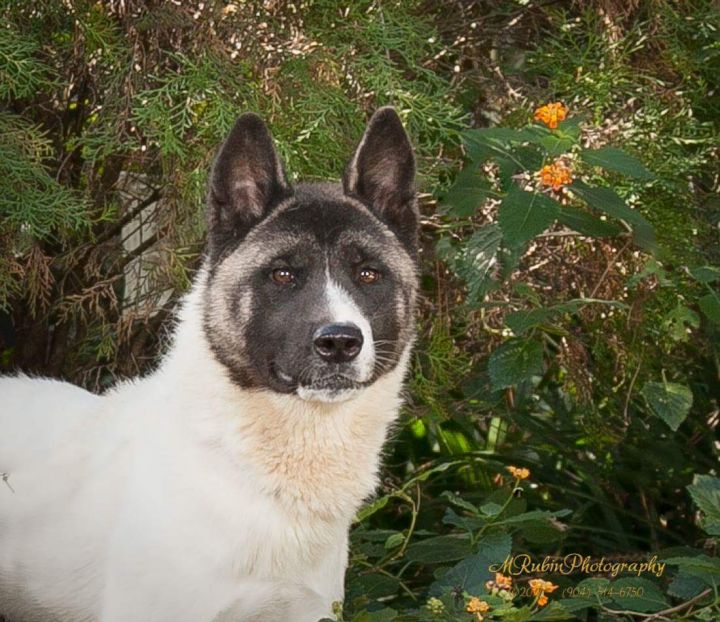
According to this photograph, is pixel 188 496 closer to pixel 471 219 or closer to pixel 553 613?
pixel 553 613

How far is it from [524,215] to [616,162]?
0.35m

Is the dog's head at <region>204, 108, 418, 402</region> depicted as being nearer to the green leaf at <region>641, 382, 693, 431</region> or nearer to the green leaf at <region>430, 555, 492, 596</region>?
the green leaf at <region>430, 555, 492, 596</region>

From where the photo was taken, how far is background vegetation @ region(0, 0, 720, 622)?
431 cm

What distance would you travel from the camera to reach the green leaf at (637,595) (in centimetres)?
383

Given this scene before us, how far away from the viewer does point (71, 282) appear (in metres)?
4.89

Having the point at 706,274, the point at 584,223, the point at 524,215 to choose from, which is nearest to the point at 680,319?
the point at 706,274

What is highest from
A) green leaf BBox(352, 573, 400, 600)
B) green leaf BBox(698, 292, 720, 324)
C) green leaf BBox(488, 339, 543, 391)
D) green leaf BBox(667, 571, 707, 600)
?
green leaf BBox(698, 292, 720, 324)

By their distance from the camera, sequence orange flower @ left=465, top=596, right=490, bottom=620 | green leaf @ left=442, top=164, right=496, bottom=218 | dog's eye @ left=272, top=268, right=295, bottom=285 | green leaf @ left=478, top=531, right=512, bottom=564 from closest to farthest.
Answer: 1. orange flower @ left=465, top=596, right=490, bottom=620
2. dog's eye @ left=272, top=268, right=295, bottom=285
3. green leaf @ left=478, top=531, right=512, bottom=564
4. green leaf @ left=442, top=164, right=496, bottom=218

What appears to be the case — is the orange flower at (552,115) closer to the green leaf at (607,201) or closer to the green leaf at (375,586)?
the green leaf at (607,201)

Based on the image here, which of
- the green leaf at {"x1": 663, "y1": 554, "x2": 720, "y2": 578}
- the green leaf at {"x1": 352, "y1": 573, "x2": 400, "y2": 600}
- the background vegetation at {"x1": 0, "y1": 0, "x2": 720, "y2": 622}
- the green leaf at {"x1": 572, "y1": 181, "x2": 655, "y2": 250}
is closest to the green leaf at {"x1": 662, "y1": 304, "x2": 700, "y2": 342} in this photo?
the background vegetation at {"x1": 0, "y1": 0, "x2": 720, "y2": 622}

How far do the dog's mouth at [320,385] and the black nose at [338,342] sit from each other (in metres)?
0.06

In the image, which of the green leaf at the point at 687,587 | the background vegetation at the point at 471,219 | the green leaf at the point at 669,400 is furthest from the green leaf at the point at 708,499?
the green leaf at the point at 669,400

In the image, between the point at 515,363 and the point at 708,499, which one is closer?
the point at 708,499

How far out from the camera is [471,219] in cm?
501
